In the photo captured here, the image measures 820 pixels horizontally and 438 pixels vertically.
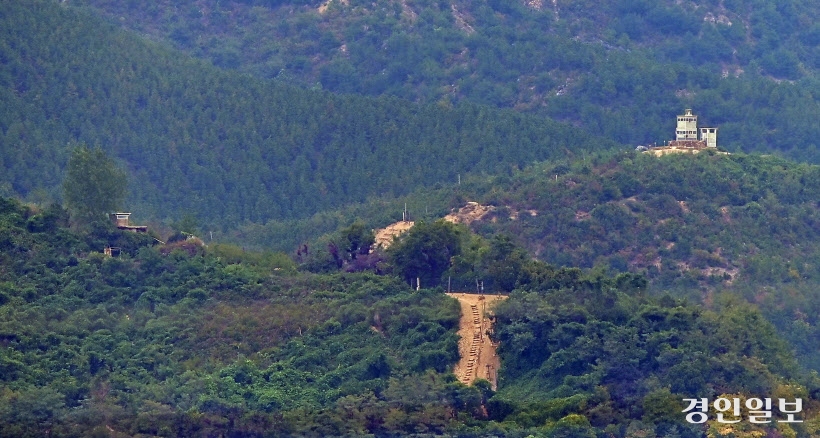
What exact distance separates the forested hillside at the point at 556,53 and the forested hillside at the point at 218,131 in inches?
420

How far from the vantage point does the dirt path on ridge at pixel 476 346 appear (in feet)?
225

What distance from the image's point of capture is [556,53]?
113375 mm

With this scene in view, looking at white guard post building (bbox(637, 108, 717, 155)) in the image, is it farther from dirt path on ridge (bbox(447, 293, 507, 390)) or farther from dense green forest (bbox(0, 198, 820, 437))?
dirt path on ridge (bbox(447, 293, 507, 390))

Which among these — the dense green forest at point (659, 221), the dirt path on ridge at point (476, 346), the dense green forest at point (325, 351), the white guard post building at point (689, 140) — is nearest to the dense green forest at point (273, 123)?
the white guard post building at point (689, 140)

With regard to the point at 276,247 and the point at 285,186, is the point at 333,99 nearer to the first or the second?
the point at 285,186

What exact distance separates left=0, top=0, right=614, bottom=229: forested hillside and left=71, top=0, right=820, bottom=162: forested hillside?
10.7 meters

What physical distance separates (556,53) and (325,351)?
152ft

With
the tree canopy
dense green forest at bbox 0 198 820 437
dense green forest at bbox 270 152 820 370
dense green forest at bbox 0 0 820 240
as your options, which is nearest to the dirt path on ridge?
dense green forest at bbox 0 198 820 437

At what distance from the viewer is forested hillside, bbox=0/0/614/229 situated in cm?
9488

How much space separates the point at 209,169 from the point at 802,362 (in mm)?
26040

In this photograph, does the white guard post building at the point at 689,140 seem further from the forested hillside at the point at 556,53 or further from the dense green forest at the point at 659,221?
the forested hillside at the point at 556,53

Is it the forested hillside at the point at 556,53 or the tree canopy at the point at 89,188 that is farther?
the forested hillside at the point at 556,53

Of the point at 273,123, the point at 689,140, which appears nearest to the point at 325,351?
the point at 689,140

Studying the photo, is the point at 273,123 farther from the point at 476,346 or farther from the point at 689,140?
the point at 476,346
